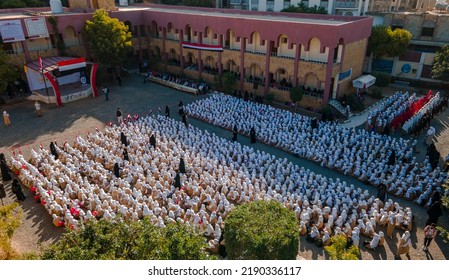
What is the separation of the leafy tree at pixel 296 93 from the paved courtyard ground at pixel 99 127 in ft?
21.6

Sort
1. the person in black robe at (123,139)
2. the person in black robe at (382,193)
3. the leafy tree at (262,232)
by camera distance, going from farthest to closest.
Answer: the person in black robe at (123,139) < the person in black robe at (382,193) < the leafy tree at (262,232)

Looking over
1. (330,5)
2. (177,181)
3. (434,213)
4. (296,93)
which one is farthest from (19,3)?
(434,213)

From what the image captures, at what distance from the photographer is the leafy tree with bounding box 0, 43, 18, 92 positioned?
2664 centimetres

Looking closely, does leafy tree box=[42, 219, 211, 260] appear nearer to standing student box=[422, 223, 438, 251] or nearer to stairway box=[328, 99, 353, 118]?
standing student box=[422, 223, 438, 251]

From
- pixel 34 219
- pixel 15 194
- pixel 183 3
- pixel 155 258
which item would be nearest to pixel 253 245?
pixel 155 258

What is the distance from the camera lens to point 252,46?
30672mm

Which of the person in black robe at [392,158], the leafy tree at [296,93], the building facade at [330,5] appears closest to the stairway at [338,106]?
the leafy tree at [296,93]

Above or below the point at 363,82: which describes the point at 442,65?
above

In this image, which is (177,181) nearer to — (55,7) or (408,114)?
(408,114)

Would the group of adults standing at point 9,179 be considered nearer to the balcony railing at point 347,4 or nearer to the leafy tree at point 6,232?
the leafy tree at point 6,232

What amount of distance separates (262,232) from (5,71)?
2677 centimetres

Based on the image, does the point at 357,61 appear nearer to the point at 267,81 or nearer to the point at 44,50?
the point at 267,81

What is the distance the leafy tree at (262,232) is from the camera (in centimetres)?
877

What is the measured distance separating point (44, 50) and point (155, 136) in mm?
17308
